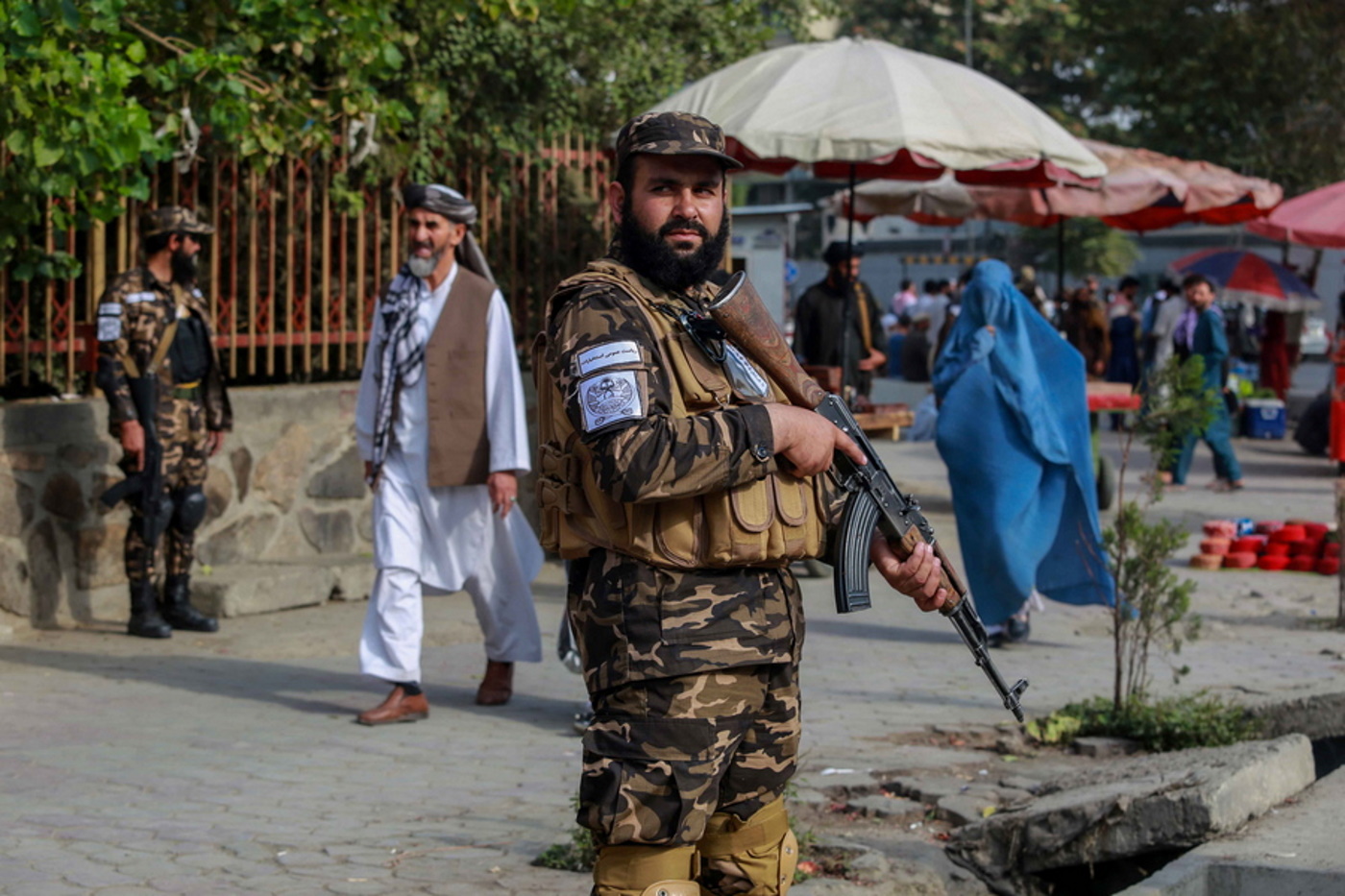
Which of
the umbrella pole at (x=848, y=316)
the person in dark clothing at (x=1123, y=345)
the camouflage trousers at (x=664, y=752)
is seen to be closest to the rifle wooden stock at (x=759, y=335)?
the camouflage trousers at (x=664, y=752)

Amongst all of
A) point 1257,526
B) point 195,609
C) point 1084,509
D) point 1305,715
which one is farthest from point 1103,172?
point 195,609

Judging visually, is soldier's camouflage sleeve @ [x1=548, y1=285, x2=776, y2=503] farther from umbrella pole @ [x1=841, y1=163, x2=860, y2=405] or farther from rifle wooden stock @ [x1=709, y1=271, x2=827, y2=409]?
umbrella pole @ [x1=841, y1=163, x2=860, y2=405]

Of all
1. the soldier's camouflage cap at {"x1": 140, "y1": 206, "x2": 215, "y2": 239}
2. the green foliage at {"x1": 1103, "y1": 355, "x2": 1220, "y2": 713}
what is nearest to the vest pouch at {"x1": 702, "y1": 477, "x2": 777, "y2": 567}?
the green foliage at {"x1": 1103, "y1": 355, "x2": 1220, "y2": 713}

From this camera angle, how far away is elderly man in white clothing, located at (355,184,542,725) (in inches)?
231

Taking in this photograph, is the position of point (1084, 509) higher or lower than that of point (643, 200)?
lower

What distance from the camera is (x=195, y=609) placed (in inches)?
306

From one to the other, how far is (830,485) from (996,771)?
8.76 feet

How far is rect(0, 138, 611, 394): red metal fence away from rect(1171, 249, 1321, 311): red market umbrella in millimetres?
11180

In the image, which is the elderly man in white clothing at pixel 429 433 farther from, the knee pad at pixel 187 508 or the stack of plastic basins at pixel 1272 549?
the stack of plastic basins at pixel 1272 549

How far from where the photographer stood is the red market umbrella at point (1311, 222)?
13383 mm

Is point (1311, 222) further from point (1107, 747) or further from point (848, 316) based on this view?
point (1107, 747)

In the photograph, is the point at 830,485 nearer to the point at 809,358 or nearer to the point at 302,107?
the point at 302,107

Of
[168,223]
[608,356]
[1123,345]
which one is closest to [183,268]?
[168,223]

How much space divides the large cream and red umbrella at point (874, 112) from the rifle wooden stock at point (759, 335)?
16.4ft
